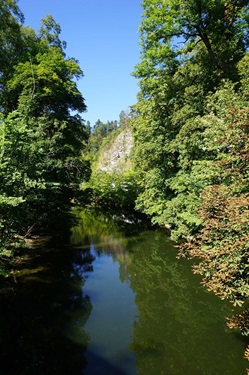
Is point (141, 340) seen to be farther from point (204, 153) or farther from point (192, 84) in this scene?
point (192, 84)

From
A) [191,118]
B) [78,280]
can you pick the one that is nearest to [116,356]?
[78,280]

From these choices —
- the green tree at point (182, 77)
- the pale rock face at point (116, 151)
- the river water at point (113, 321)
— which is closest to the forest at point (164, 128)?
the green tree at point (182, 77)

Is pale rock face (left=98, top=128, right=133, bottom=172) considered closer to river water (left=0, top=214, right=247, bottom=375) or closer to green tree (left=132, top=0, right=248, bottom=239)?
green tree (left=132, top=0, right=248, bottom=239)

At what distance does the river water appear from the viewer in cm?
747

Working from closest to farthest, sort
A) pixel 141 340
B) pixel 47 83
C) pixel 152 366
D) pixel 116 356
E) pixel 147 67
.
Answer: pixel 152 366
pixel 116 356
pixel 141 340
pixel 147 67
pixel 47 83

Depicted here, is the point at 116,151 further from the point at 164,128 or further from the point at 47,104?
the point at 164,128

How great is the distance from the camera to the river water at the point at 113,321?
24.5 feet

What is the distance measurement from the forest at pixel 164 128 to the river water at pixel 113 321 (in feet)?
3.95

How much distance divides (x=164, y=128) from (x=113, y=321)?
Result: 11952mm

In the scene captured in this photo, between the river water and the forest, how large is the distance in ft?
3.95

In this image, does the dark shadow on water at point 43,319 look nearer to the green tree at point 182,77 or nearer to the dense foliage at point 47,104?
the dense foliage at point 47,104

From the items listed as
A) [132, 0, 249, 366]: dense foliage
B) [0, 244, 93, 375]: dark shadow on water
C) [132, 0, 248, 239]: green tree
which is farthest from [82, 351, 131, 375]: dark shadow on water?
[132, 0, 248, 239]: green tree

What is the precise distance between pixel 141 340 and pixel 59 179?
1226 centimetres

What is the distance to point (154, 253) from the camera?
17625 mm
